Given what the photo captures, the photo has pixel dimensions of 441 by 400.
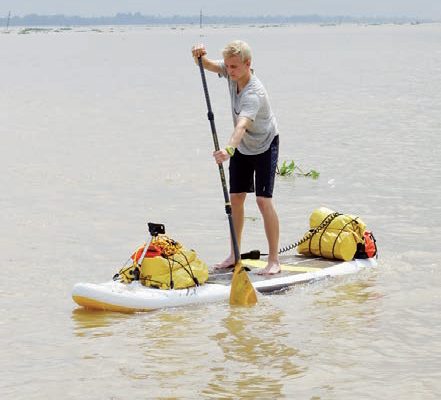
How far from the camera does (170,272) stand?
30.3ft

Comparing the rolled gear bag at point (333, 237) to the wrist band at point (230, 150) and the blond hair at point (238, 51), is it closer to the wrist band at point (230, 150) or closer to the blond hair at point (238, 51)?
the wrist band at point (230, 150)

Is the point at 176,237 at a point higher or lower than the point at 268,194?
lower

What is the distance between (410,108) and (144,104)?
8.18m

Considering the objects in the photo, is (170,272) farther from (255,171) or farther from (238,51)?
(238,51)

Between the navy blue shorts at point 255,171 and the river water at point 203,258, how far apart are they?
3.31ft

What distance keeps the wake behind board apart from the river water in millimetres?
98

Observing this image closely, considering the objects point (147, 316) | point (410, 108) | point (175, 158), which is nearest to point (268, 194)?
point (147, 316)

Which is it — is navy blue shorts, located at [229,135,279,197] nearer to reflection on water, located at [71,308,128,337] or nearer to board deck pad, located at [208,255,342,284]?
board deck pad, located at [208,255,342,284]

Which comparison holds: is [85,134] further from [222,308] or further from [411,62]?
[411,62]

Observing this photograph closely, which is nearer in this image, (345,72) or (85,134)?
(85,134)

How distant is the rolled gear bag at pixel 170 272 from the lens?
9.21 m

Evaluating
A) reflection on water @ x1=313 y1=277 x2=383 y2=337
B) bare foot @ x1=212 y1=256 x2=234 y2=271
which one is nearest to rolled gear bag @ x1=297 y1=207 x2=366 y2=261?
reflection on water @ x1=313 y1=277 x2=383 y2=337

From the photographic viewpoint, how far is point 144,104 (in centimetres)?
3275

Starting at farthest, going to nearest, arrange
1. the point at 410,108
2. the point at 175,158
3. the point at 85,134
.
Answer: the point at 410,108, the point at 85,134, the point at 175,158
